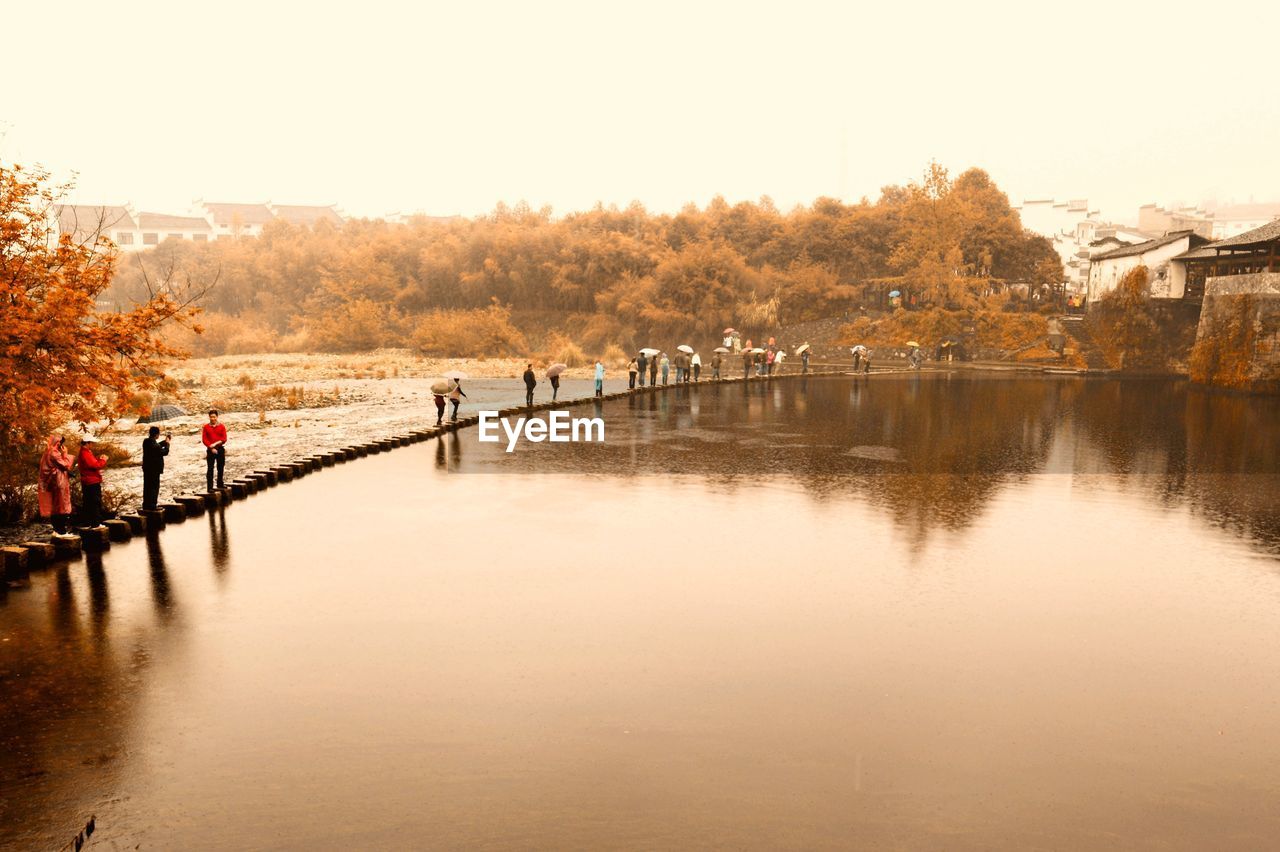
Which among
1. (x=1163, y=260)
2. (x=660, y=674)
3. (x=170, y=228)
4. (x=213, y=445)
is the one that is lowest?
(x=660, y=674)

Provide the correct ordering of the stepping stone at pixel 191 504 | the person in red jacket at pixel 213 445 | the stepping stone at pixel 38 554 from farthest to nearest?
the person in red jacket at pixel 213 445
the stepping stone at pixel 191 504
the stepping stone at pixel 38 554

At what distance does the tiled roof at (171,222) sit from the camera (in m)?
108

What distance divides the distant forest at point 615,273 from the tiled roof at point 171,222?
16.7 meters

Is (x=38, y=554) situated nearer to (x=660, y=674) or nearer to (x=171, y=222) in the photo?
(x=660, y=674)

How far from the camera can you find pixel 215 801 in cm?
592

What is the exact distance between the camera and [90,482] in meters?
12.8

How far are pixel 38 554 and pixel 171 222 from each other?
113m

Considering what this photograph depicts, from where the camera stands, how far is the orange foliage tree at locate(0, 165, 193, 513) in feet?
41.7

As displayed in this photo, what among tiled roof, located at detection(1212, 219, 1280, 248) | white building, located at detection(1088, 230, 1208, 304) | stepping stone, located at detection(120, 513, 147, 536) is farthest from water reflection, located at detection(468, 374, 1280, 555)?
white building, located at detection(1088, 230, 1208, 304)

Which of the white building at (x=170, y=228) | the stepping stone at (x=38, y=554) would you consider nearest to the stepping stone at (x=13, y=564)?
the stepping stone at (x=38, y=554)

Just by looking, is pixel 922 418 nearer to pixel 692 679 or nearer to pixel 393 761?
pixel 692 679

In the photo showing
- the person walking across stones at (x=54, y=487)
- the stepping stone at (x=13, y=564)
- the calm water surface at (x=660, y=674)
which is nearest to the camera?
the calm water surface at (x=660, y=674)

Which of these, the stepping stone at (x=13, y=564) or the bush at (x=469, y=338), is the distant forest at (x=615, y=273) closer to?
the bush at (x=469, y=338)

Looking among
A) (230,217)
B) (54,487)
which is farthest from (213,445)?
(230,217)
